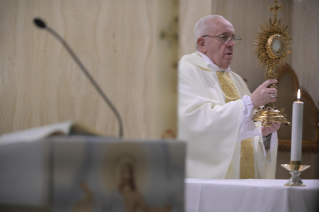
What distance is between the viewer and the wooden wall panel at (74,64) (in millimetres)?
686

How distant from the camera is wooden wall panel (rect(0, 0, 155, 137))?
2.25ft

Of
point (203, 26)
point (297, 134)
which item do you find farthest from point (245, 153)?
point (297, 134)

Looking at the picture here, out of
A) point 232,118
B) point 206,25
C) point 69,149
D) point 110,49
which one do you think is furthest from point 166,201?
point 206,25

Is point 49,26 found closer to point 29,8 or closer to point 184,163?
point 29,8

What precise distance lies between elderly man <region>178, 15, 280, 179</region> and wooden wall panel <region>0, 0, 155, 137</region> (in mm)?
998

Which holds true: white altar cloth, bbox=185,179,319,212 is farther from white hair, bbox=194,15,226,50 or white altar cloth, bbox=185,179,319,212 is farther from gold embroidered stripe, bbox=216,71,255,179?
white hair, bbox=194,15,226,50

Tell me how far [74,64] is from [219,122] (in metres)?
1.30

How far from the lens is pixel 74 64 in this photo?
2.27 ft

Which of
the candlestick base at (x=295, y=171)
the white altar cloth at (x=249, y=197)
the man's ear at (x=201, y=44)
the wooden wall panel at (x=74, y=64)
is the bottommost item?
the white altar cloth at (x=249, y=197)

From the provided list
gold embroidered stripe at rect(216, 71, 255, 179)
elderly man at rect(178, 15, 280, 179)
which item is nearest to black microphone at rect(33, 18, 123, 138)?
elderly man at rect(178, 15, 280, 179)

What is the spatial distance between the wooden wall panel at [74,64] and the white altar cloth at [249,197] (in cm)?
69

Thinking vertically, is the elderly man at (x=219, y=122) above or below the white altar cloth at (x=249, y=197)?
above

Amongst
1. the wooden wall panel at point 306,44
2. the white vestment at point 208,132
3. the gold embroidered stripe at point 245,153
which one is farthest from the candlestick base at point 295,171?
the wooden wall panel at point 306,44

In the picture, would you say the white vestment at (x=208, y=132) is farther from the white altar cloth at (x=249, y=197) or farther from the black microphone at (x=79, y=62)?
the black microphone at (x=79, y=62)
